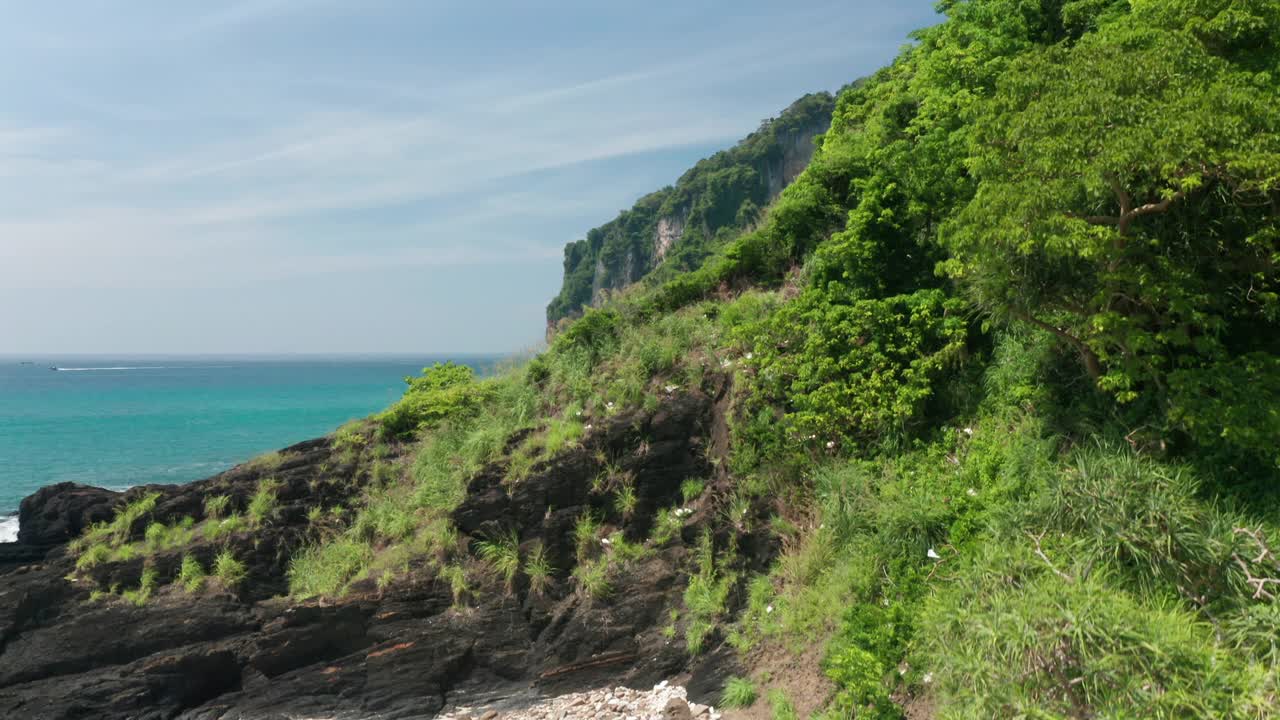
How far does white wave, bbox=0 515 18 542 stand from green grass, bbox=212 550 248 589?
14.0 metres

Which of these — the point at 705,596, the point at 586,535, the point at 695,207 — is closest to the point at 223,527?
the point at 586,535

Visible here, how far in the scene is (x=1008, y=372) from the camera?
33.1 feet

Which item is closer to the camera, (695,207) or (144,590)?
(144,590)

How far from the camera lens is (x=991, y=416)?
991 centimetres

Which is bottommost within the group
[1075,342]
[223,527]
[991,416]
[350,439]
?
[223,527]

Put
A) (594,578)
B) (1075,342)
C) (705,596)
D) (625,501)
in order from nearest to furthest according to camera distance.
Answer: (1075,342) → (705,596) → (594,578) → (625,501)

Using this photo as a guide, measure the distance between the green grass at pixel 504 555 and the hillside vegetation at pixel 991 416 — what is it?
41 millimetres

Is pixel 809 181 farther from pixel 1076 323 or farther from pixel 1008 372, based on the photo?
pixel 1076 323

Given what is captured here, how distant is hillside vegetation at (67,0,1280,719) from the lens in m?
6.38

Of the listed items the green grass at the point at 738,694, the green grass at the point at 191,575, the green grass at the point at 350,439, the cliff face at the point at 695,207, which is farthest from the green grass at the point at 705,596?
the cliff face at the point at 695,207

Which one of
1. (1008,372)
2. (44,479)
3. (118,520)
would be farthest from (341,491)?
(44,479)

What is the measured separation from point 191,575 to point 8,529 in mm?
17090

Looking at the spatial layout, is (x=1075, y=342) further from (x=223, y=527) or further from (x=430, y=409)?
(x=223, y=527)

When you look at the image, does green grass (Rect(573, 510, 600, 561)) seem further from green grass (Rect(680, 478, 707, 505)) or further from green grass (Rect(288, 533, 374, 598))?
green grass (Rect(288, 533, 374, 598))
